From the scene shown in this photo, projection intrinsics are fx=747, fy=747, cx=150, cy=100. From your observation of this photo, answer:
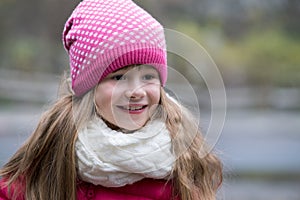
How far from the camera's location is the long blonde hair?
2529mm

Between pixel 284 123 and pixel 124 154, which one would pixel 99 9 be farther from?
pixel 284 123

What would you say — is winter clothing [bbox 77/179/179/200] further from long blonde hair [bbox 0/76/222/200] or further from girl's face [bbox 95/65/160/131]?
girl's face [bbox 95/65/160/131]

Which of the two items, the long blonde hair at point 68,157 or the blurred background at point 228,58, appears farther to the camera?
the blurred background at point 228,58

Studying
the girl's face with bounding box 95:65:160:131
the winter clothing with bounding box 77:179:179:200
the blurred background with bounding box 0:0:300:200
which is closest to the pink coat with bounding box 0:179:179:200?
the winter clothing with bounding box 77:179:179:200

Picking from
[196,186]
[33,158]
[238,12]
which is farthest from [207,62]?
[238,12]

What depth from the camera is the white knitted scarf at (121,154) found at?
2.44 meters

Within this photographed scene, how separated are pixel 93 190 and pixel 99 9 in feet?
2.02

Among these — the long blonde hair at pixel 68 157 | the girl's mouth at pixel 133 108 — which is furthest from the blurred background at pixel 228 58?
the girl's mouth at pixel 133 108

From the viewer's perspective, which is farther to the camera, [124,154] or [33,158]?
[33,158]

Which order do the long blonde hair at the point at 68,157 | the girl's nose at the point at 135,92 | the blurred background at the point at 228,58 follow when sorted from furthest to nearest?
the blurred background at the point at 228,58 → the long blonde hair at the point at 68,157 → the girl's nose at the point at 135,92

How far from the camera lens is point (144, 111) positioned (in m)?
2.47

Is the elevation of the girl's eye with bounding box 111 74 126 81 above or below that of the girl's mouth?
above

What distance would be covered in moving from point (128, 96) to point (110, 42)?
0.61 feet

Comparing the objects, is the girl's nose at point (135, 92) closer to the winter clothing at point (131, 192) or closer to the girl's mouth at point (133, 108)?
the girl's mouth at point (133, 108)
